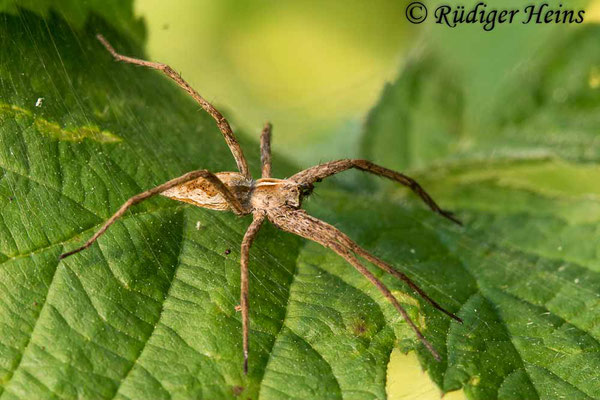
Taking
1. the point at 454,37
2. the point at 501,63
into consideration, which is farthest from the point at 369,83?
the point at 501,63

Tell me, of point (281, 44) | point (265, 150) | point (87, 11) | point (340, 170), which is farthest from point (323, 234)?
point (281, 44)

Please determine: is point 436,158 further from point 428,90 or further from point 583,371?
point 583,371

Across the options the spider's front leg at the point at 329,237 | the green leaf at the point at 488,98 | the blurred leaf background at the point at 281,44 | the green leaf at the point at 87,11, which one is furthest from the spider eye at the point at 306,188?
the blurred leaf background at the point at 281,44

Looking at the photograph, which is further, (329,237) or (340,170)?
(340,170)

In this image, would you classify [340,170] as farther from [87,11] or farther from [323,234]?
[87,11]

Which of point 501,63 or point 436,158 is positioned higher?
point 501,63

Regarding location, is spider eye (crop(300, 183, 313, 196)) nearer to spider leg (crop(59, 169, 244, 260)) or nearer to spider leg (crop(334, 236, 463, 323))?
spider leg (crop(59, 169, 244, 260))

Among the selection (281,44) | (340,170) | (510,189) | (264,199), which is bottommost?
(264,199)
